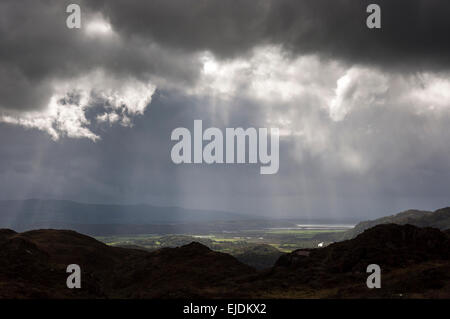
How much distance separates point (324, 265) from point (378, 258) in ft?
42.5

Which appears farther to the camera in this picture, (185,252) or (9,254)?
(185,252)

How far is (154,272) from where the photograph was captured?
93.8m

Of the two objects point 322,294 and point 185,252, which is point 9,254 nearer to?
point 185,252

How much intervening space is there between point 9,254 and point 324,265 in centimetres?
8336
